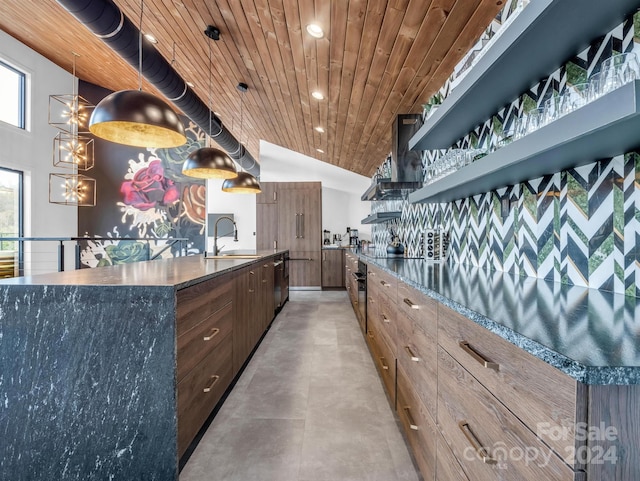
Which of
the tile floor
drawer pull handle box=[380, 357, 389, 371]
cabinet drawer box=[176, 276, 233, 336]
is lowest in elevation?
the tile floor

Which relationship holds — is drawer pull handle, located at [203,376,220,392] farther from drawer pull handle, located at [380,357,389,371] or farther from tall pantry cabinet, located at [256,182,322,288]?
tall pantry cabinet, located at [256,182,322,288]

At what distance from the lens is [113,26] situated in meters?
2.50

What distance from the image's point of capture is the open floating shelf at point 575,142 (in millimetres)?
766

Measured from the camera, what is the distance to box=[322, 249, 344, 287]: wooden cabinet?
739cm

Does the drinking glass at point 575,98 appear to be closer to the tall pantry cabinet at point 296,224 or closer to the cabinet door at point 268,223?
the tall pantry cabinet at point 296,224

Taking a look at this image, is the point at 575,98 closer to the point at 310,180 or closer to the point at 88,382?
the point at 88,382

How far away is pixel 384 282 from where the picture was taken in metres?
2.45

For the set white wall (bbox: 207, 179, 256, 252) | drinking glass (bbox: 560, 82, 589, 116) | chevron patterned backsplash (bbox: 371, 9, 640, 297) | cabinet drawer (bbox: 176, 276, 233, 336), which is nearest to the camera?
drinking glass (bbox: 560, 82, 589, 116)

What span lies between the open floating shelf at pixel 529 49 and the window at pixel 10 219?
723 cm

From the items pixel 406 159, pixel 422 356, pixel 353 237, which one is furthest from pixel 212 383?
pixel 353 237

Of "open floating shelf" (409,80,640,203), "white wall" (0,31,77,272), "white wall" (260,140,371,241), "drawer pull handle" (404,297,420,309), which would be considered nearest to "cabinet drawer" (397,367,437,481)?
"drawer pull handle" (404,297,420,309)

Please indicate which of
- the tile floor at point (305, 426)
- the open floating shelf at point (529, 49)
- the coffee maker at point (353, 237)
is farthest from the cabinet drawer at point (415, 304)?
the coffee maker at point (353, 237)

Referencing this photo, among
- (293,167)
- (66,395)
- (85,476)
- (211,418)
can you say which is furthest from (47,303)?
(293,167)

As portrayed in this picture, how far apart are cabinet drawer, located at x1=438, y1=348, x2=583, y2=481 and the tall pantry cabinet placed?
615cm
